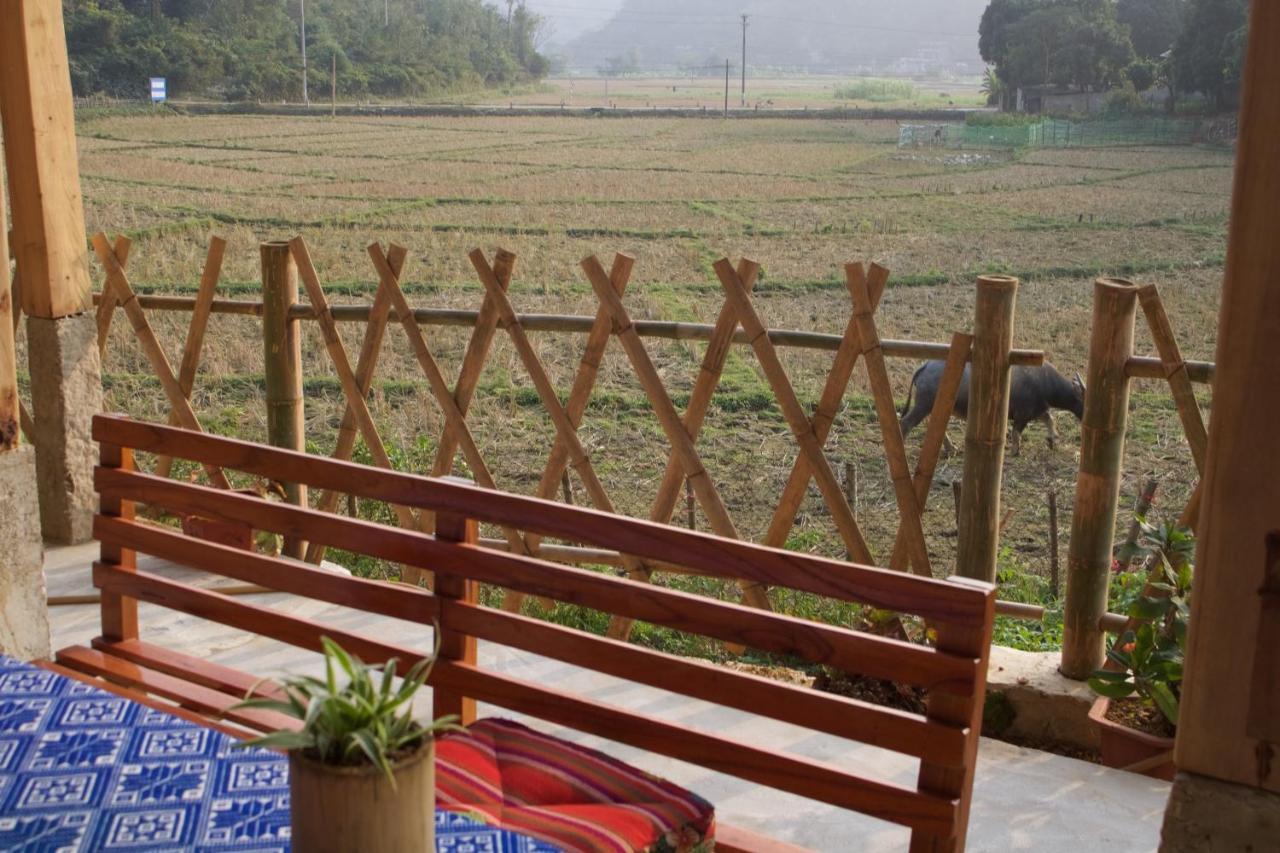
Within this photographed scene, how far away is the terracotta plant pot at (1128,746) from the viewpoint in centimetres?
291

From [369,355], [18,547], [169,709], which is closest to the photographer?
[169,709]

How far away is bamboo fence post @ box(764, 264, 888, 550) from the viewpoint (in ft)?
11.9

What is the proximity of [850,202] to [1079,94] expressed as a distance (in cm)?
590

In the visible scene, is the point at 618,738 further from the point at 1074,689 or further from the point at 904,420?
the point at 904,420

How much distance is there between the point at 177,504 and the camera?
2.47 metres

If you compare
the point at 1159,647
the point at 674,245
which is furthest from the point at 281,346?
the point at 674,245

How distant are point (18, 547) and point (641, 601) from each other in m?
1.73

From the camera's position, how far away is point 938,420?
3592 mm

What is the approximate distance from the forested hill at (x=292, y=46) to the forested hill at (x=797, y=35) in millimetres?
16499

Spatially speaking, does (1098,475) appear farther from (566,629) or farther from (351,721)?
(351,721)

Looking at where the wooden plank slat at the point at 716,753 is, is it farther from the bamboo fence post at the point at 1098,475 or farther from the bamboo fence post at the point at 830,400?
the bamboo fence post at the point at 830,400

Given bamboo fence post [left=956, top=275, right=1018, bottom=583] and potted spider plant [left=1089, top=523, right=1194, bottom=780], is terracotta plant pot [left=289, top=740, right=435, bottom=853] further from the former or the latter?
bamboo fence post [left=956, top=275, right=1018, bottom=583]

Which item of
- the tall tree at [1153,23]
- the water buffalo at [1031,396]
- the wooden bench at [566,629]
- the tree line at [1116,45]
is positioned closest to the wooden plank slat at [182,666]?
the wooden bench at [566,629]

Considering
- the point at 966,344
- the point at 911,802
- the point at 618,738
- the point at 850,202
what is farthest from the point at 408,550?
the point at 850,202
